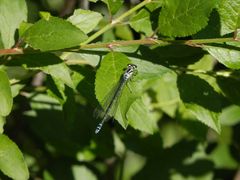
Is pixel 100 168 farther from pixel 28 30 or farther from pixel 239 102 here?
pixel 28 30

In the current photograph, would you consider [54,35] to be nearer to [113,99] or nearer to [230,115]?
[113,99]

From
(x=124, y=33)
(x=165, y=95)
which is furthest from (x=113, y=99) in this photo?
(x=165, y=95)

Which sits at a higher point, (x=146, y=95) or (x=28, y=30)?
(x=28, y=30)

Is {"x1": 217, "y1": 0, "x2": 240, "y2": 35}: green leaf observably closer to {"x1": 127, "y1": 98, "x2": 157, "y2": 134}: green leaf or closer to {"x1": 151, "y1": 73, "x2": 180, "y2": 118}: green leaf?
{"x1": 127, "y1": 98, "x2": 157, "y2": 134}: green leaf

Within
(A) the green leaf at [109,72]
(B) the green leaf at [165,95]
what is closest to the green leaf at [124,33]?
(B) the green leaf at [165,95]

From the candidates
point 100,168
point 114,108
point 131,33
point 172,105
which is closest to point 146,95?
point 172,105

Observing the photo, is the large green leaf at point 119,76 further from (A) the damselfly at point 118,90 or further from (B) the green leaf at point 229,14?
A: (B) the green leaf at point 229,14

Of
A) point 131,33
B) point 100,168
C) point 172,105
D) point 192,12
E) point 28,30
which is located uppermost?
point 192,12
